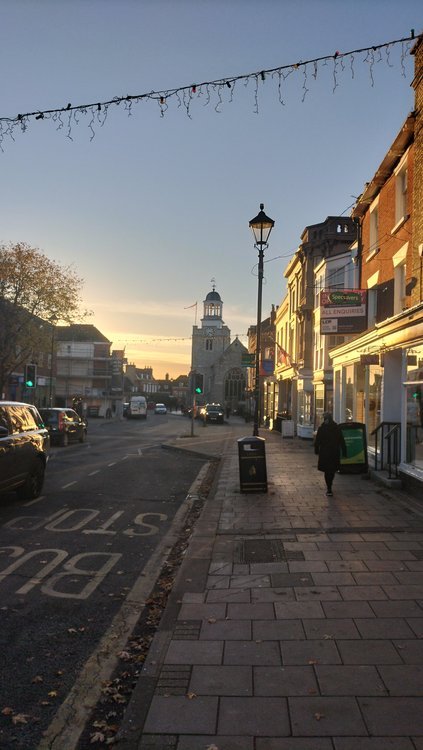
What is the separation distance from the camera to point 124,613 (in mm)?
5258

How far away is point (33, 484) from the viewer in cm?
1113

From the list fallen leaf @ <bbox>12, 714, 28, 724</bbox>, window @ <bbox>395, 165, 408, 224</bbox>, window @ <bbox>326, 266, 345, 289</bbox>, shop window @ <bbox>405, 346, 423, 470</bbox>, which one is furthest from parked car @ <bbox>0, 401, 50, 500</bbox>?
window @ <bbox>326, 266, 345, 289</bbox>

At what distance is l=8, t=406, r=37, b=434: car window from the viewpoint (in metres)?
10.7

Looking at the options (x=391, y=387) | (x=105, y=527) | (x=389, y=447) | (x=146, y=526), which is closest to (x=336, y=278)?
(x=391, y=387)

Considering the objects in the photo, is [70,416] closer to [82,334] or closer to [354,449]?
[354,449]

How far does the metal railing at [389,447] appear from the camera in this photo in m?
12.0

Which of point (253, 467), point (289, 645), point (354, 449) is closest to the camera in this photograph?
point (289, 645)

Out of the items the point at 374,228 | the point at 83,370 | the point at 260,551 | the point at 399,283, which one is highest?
the point at 374,228

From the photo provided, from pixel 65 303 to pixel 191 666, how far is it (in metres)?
26.9

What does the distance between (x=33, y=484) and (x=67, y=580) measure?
212 inches

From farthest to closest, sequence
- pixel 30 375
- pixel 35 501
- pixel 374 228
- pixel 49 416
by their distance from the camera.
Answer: pixel 30 375 < pixel 49 416 < pixel 374 228 < pixel 35 501

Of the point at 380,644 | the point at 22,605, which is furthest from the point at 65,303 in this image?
the point at 380,644

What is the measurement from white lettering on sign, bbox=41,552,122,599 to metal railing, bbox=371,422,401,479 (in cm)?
685

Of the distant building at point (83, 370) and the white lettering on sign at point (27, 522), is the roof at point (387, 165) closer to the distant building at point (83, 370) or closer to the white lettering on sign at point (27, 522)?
the white lettering on sign at point (27, 522)
